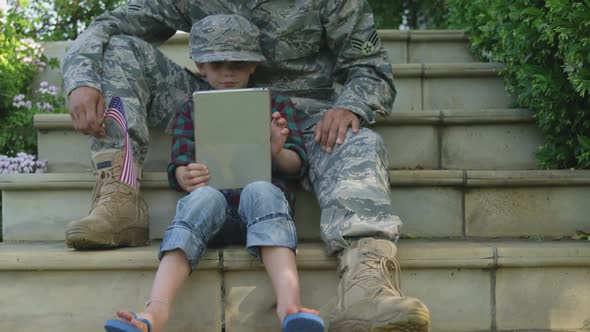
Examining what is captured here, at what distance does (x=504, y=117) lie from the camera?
8.55ft

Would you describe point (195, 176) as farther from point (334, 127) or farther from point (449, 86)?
point (449, 86)

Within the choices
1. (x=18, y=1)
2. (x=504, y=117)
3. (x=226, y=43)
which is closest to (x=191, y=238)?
(x=226, y=43)

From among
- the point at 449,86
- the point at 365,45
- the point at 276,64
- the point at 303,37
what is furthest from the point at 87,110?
the point at 449,86

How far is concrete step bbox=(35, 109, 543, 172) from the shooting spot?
2604 mm

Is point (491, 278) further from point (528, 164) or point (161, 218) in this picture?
point (161, 218)

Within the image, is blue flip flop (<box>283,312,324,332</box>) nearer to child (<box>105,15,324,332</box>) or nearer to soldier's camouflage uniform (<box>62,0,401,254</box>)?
child (<box>105,15,324,332</box>)

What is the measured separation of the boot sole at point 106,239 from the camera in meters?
2.00

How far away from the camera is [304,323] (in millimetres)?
1652

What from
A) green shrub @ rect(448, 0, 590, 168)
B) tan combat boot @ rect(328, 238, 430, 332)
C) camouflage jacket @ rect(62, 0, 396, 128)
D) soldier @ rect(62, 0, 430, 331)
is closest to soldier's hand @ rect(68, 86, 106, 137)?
soldier @ rect(62, 0, 430, 331)

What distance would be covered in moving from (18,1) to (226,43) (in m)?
2.01

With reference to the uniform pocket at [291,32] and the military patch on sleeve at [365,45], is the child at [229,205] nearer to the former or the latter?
the uniform pocket at [291,32]

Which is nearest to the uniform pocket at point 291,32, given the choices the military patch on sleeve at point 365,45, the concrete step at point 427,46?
the military patch on sleeve at point 365,45

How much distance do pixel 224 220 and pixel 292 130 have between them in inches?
15.4

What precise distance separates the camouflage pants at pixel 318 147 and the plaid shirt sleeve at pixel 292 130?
0.15 feet
